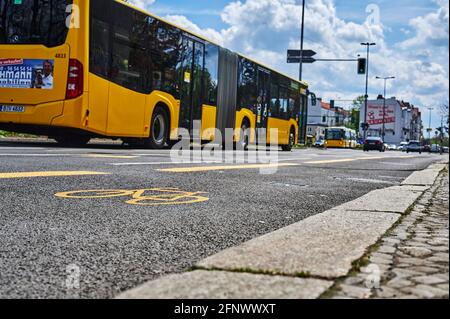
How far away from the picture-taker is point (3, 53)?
12461 mm

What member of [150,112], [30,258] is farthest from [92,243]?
[150,112]

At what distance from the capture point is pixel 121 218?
4008 mm

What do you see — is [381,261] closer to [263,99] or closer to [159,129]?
[159,129]

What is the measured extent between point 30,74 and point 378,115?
130571 millimetres

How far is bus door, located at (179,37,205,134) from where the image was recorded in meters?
→ 16.3

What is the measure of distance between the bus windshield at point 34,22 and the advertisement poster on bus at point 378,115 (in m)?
130

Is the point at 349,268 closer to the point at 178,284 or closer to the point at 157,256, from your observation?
the point at 178,284

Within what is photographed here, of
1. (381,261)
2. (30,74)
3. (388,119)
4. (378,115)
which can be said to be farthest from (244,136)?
(388,119)

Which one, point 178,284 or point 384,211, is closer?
point 178,284

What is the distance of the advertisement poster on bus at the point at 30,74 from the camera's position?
12266 millimetres

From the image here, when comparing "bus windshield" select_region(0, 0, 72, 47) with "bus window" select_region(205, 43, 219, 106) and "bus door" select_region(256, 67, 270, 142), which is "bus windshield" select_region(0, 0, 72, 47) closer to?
"bus window" select_region(205, 43, 219, 106)

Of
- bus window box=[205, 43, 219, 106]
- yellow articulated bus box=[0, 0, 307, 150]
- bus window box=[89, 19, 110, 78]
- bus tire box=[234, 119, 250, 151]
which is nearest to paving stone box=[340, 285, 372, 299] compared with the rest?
yellow articulated bus box=[0, 0, 307, 150]

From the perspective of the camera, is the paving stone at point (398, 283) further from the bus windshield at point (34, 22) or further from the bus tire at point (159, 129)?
the bus tire at point (159, 129)
